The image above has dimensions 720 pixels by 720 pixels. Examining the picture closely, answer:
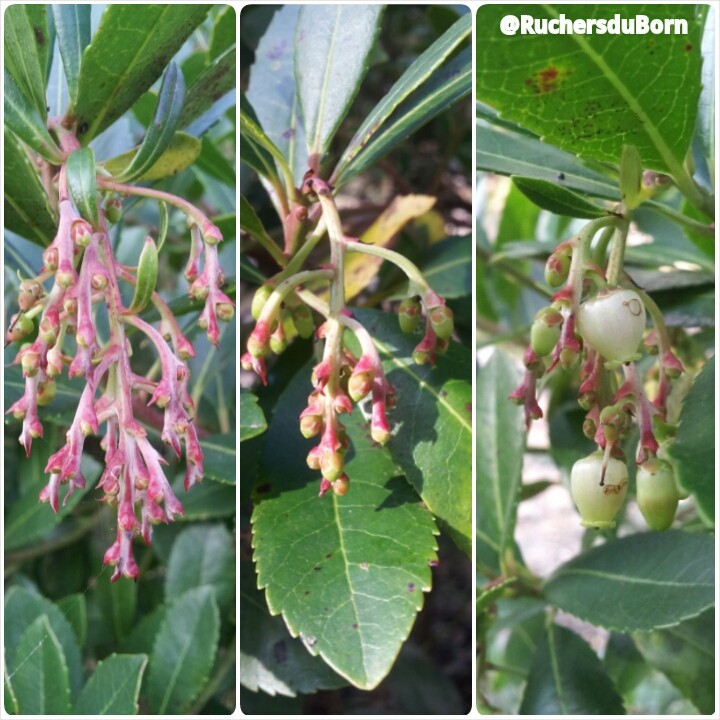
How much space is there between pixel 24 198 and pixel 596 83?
493mm

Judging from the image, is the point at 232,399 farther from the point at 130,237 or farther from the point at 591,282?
the point at 591,282

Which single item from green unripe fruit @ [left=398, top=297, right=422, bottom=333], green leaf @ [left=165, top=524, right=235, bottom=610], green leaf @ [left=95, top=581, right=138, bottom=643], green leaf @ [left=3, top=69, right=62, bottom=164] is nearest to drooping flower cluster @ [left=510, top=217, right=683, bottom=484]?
green unripe fruit @ [left=398, top=297, right=422, bottom=333]

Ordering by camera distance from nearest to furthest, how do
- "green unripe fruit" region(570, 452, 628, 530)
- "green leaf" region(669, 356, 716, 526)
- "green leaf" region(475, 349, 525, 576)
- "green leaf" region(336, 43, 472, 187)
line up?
1. "green leaf" region(669, 356, 716, 526)
2. "green unripe fruit" region(570, 452, 628, 530)
3. "green leaf" region(336, 43, 472, 187)
4. "green leaf" region(475, 349, 525, 576)

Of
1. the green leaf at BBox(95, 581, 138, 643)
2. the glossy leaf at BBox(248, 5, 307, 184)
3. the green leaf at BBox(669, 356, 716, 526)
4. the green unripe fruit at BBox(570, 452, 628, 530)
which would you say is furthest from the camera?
the green leaf at BBox(95, 581, 138, 643)

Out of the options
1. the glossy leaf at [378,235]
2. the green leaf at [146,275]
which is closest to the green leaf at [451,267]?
the glossy leaf at [378,235]

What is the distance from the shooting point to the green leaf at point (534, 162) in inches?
32.8

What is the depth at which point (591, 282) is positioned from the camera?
69cm

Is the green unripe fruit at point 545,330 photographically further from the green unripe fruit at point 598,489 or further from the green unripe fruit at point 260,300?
the green unripe fruit at point 260,300

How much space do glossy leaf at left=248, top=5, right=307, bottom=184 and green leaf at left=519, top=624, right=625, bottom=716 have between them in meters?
0.63

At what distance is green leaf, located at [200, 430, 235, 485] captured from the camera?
2.95 feet

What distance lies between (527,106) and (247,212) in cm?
29

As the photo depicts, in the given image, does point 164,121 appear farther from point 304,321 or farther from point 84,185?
point 304,321

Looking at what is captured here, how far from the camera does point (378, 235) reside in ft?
3.34

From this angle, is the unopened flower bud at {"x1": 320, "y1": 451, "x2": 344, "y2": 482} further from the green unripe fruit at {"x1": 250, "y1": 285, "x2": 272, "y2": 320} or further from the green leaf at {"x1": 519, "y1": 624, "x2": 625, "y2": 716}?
the green leaf at {"x1": 519, "y1": 624, "x2": 625, "y2": 716}
